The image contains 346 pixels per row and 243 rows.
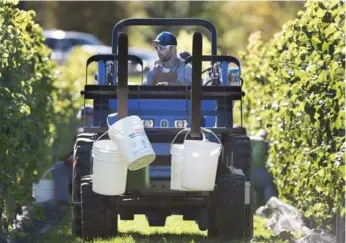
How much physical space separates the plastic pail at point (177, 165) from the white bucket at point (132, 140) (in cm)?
23

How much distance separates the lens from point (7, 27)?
39.5 ft

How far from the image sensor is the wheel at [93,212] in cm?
1137

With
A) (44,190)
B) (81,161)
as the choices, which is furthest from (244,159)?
(44,190)

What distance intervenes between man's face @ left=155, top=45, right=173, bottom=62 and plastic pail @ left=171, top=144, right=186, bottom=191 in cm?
264

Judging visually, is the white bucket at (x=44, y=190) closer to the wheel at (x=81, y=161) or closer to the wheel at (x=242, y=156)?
the wheel at (x=242, y=156)

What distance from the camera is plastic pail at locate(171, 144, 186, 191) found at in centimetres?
1050

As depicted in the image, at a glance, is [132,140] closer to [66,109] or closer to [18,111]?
[18,111]

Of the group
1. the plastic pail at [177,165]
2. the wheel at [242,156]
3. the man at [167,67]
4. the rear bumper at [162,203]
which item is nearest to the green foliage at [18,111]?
the rear bumper at [162,203]

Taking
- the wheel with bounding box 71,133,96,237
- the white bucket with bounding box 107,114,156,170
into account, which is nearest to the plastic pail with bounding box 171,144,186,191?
the white bucket with bounding box 107,114,156,170

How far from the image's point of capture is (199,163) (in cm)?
1034

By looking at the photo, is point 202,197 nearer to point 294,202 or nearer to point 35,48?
point 294,202

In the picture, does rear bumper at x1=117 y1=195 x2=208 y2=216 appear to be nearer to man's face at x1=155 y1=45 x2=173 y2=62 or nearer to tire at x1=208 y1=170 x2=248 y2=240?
tire at x1=208 y1=170 x2=248 y2=240

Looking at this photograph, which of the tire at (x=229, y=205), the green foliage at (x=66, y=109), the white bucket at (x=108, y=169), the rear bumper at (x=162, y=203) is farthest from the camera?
the green foliage at (x=66, y=109)

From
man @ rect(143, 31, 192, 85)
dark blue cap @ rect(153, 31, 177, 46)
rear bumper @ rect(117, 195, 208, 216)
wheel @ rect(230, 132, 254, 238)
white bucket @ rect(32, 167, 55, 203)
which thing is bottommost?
white bucket @ rect(32, 167, 55, 203)
